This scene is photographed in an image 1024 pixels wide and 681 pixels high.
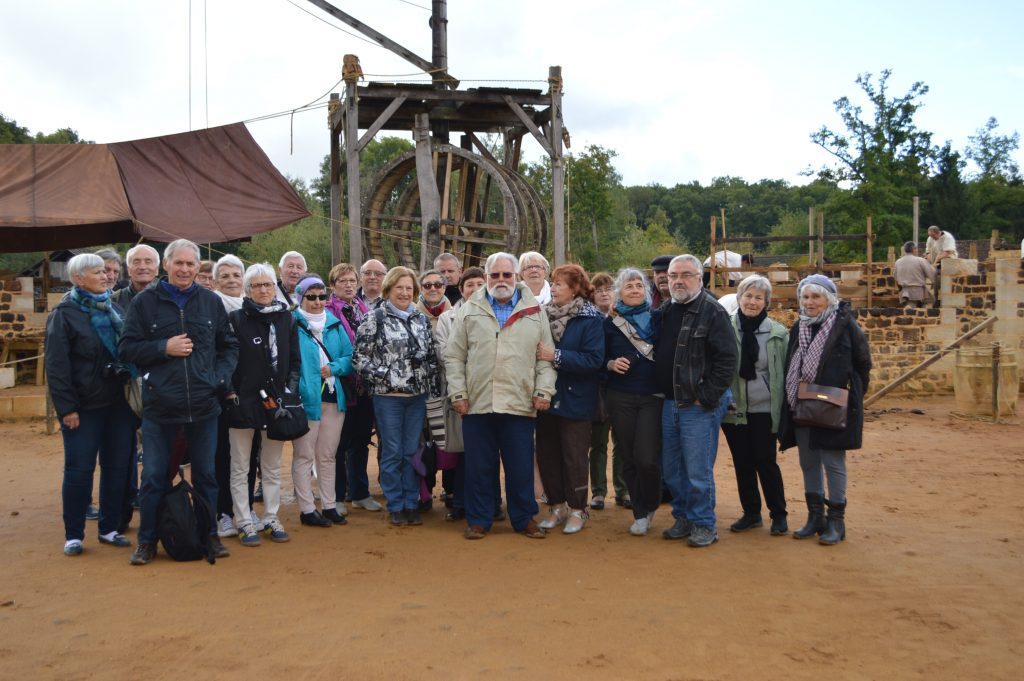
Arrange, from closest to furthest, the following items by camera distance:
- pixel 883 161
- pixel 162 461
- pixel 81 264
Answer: pixel 162 461 → pixel 81 264 → pixel 883 161

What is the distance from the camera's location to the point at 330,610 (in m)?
4.08

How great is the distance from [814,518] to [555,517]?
1.61 m

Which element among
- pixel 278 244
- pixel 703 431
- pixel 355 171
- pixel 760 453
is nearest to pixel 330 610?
pixel 703 431

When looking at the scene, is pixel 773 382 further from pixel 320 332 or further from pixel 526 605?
pixel 320 332

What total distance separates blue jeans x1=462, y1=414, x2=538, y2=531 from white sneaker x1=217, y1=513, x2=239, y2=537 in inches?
56.7

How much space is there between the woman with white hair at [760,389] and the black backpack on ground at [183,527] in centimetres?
317

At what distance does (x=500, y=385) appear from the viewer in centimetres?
533

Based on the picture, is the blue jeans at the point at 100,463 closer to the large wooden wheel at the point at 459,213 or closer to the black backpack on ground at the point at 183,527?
the black backpack on ground at the point at 183,527

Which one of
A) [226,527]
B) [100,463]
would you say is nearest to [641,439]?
[226,527]

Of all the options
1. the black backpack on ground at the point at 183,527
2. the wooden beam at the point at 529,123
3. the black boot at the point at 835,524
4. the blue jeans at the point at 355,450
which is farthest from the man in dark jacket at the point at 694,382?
the wooden beam at the point at 529,123

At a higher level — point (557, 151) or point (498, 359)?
point (557, 151)

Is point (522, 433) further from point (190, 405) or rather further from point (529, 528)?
point (190, 405)

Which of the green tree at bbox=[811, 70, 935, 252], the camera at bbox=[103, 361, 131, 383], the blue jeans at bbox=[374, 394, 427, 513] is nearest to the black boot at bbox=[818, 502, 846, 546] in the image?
the blue jeans at bbox=[374, 394, 427, 513]

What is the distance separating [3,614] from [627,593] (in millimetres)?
2925
